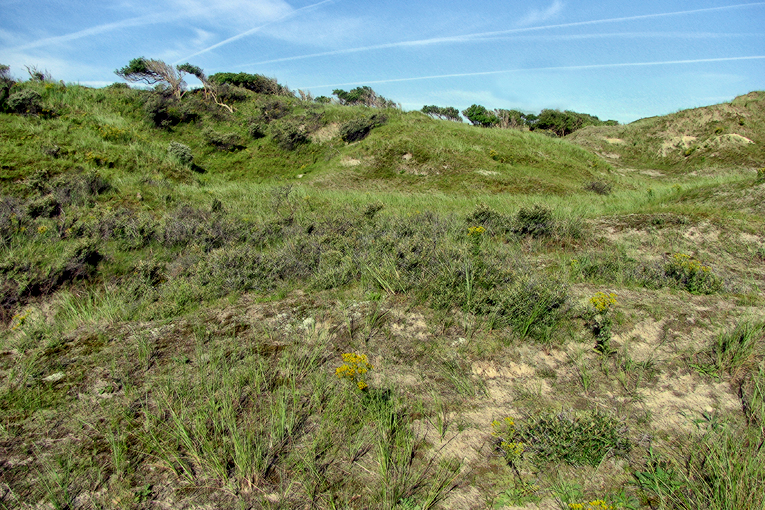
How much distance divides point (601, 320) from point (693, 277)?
8.30 feet

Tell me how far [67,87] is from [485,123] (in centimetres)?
3850

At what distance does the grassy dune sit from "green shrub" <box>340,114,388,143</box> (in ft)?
47.4

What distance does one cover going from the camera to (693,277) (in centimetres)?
520

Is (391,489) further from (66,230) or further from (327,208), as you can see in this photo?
(327,208)

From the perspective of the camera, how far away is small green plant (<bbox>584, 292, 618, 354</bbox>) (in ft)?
11.9

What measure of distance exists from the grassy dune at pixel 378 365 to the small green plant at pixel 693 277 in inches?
1.4

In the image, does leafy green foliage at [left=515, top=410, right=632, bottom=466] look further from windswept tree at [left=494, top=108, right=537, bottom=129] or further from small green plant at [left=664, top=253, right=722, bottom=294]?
windswept tree at [left=494, top=108, right=537, bottom=129]

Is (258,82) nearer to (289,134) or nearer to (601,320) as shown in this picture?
(289,134)

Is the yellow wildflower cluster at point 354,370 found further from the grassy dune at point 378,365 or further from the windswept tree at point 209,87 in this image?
the windswept tree at point 209,87

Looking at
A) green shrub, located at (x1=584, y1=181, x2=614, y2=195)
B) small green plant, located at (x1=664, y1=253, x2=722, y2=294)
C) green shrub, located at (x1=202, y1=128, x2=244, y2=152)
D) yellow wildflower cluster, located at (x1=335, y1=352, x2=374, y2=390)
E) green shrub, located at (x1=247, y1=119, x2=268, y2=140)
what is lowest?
yellow wildflower cluster, located at (x1=335, y1=352, x2=374, y2=390)

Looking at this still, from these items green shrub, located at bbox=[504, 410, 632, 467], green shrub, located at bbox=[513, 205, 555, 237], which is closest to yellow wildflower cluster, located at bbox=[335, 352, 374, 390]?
green shrub, located at bbox=[504, 410, 632, 467]

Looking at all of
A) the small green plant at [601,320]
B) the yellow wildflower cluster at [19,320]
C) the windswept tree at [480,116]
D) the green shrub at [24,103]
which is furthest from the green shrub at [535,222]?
the windswept tree at [480,116]

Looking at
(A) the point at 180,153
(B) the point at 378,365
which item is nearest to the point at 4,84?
(A) the point at 180,153

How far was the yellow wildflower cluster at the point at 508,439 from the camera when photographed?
7.73 ft
